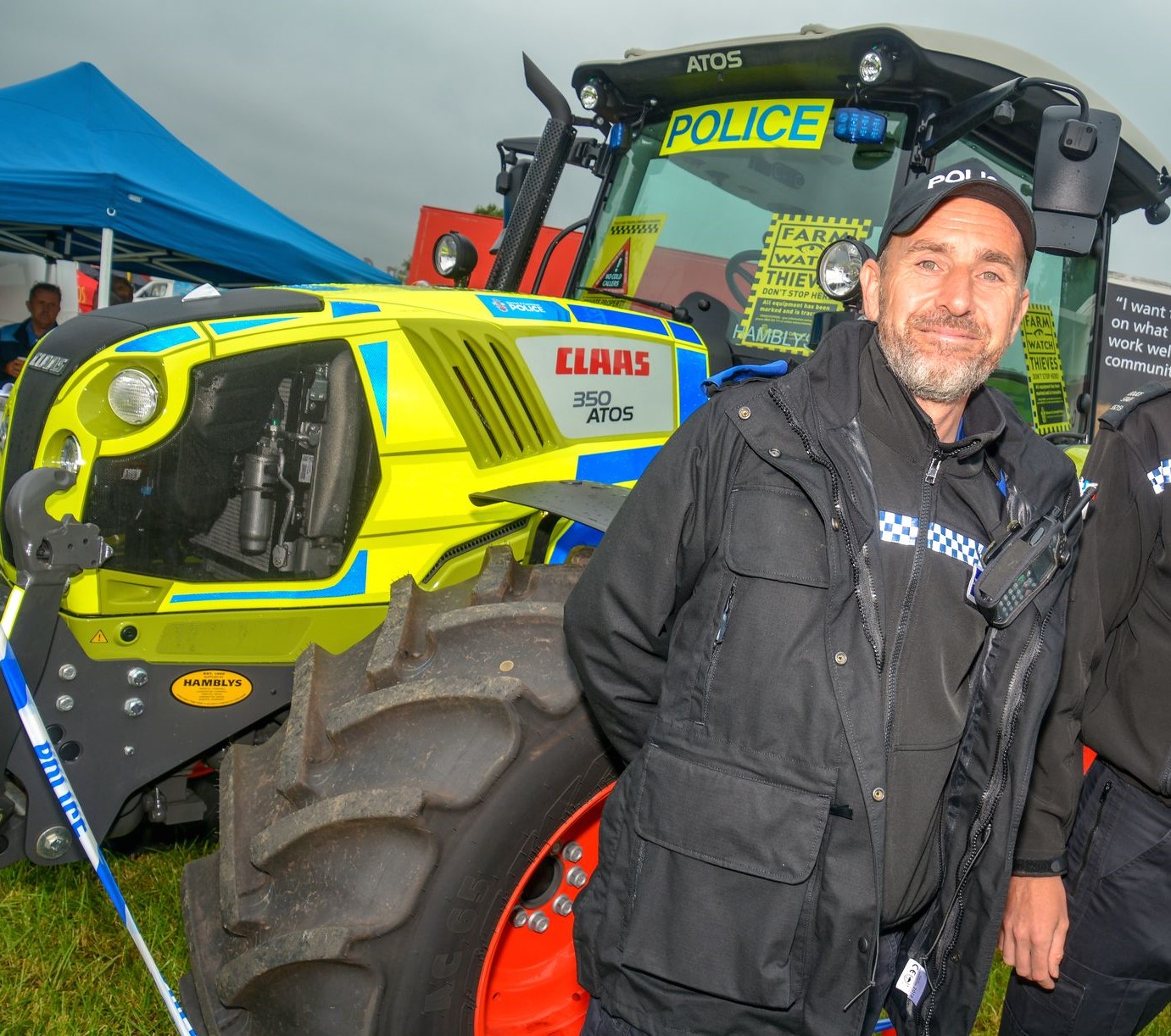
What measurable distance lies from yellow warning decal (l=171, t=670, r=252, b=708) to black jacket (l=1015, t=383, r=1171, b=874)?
70.4 inches

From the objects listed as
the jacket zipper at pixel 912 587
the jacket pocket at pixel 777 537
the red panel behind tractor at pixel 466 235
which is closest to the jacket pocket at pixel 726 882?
the jacket zipper at pixel 912 587

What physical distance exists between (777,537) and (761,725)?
0.30 metres

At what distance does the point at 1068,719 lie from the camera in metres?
2.20

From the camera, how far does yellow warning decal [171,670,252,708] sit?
2.50 metres

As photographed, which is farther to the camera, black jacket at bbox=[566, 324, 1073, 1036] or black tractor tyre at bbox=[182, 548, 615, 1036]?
black tractor tyre at bbox=[182, 548, 615, 1036]

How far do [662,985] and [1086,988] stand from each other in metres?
1.17

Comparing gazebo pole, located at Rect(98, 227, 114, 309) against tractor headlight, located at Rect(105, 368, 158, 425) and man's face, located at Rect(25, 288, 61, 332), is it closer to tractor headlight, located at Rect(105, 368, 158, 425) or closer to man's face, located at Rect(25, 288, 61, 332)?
man's face, located at Rect(25, 288, 61, 332)

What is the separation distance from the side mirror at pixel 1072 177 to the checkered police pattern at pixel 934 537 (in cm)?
89

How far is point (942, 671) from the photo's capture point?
6.01ft

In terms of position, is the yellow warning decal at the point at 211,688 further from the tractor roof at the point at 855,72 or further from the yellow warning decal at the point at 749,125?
the tractor roof at the point at 855,72

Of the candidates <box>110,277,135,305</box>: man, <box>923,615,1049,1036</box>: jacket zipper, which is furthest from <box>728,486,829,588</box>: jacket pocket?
<box>110,277,135,305</box>: man

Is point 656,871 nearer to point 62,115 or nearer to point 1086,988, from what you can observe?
point 1086,988

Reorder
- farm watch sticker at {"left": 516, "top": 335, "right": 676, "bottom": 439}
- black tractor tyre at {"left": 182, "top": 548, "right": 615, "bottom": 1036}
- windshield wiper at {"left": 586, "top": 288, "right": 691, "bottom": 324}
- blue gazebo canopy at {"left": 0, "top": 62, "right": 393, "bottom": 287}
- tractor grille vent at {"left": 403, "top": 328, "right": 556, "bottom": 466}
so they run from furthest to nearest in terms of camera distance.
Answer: blue gazebo canopy at {"left": 0, "top": 62, "right": 393, "bottom": 287} < windshield wiper at {"left": 586, "top": 288, "right": 691, "bottom": 324} < farm watch sticker at {"left": 516, "top": 335, "right": 676, "bottom": 439} < tractor grille vent at {"left": 403, "top": 328, "right": 556, "bottom": 466} < black tractor tyre at {"left": 182, "top": 548, "right": 615, "bottom": 1036}

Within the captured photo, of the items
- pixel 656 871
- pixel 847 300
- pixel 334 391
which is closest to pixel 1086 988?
pixel 656 871
